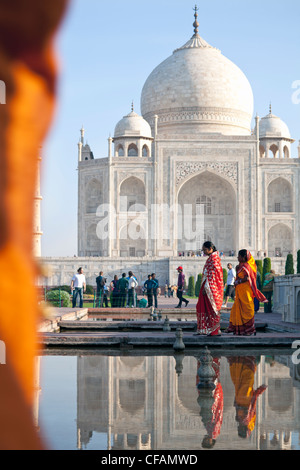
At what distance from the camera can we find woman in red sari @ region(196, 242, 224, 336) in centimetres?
605

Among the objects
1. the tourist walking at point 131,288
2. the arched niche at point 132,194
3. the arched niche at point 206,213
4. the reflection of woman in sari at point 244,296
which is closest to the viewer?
the reflection of woman in sari at point 244,296

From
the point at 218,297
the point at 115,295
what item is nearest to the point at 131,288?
the point at 115,295

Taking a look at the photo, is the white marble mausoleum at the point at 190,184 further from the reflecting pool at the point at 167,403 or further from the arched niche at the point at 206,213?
the reflecting pool at the point at 167,403

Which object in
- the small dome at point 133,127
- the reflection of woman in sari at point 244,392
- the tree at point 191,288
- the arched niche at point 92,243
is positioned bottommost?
the tree at point 191,288

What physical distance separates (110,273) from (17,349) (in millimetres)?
22075

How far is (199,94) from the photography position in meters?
28.2

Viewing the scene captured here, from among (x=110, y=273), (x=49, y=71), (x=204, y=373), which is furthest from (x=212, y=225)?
(x=49, y=71)

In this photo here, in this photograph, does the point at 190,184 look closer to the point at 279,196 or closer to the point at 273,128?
the point at 279,196

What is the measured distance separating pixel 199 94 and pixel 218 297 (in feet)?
75.9

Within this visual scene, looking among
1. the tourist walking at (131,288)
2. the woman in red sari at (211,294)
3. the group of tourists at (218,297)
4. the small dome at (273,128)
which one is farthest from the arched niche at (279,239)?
the woman in red sari at (211,294)

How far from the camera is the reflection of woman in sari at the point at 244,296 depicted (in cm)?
640

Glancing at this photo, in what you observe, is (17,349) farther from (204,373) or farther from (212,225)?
(212,225)

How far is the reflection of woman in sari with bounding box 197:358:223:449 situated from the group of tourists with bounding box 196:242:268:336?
1.98 meters

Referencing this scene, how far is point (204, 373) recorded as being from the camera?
3.74 m
